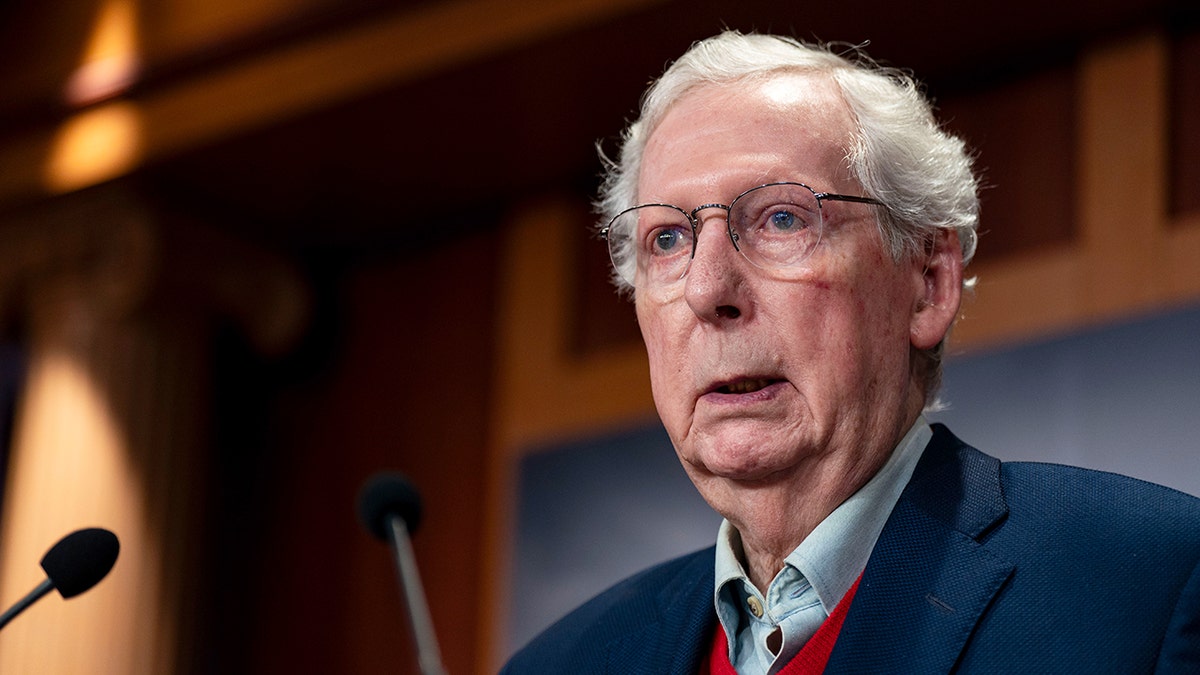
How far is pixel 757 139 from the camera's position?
6.68 ft

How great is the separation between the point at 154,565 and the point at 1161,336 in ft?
10.5

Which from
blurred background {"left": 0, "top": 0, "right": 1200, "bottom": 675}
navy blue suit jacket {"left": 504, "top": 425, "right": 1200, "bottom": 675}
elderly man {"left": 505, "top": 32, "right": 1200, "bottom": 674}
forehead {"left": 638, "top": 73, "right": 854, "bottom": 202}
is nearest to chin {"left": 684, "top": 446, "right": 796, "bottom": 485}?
elderly man {"left": 505, "top": 32, "right": 1200, "bottom": 674}

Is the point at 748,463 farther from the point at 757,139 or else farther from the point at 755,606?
the point at 757,139

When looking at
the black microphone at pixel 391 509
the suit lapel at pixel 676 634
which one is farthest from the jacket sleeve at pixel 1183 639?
the black microphone at pixel 391 509

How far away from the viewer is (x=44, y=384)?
201 inches

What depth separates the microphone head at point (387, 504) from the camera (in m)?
1.99

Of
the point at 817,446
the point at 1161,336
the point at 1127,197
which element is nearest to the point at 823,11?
the point at 1127,197

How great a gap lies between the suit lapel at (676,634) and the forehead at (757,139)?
550 mm

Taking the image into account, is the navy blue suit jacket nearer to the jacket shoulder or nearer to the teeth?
the jacket shoulder

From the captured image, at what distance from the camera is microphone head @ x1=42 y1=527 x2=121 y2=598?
6.66ft

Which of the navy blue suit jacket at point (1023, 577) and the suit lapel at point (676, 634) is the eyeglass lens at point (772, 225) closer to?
the navy blue suit jacket at point (1023, 577)

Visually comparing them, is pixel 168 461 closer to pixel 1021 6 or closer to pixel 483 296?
pixel 483 296

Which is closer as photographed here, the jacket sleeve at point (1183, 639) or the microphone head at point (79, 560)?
the jacket sleeve at point (1183, 639)

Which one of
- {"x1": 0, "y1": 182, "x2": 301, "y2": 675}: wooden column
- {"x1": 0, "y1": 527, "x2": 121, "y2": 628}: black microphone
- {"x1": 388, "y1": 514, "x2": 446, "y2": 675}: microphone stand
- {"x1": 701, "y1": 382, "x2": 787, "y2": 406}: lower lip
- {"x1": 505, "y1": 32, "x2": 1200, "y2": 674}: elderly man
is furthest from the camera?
{"x1": 0, "y1": 182, "x2": 301, "y2": 675}: wooden column
